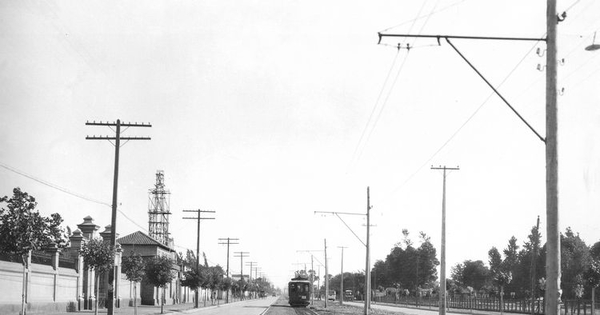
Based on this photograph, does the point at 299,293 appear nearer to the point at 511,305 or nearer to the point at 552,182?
the point at 511,305

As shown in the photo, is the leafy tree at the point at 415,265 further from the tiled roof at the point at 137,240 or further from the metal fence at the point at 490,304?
the tiled roof at the point at 137,240

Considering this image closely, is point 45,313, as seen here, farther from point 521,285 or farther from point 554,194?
point 521,285

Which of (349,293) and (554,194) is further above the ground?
(554,194)

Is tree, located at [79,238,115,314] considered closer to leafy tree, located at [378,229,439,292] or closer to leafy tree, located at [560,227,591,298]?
leafy tree, located at [560,227,591,298]

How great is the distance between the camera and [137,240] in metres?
78.4

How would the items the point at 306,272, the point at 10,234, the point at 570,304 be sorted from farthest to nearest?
the point at 306,272
the point at 570,304
the point at 10,234

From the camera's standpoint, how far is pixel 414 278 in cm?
14288

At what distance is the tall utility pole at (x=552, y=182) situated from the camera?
13812mm

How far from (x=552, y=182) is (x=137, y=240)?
69777 mm

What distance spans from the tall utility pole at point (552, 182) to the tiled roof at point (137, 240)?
67.9 m

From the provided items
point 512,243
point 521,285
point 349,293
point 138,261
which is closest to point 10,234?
point 138,261

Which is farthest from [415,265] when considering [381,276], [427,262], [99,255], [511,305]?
[99,255]

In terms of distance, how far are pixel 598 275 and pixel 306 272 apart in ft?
313

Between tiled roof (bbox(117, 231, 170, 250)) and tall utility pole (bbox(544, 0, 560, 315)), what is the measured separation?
67.9 metres
